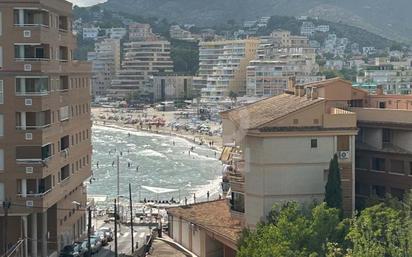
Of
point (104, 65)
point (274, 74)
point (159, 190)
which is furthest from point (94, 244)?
point (104, 65)

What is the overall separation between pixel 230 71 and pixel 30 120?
128192 millimetres

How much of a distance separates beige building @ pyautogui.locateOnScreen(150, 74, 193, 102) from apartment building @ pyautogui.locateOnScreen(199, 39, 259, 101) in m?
5.30

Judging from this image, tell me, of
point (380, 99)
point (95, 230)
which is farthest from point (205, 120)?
point (380, 99)

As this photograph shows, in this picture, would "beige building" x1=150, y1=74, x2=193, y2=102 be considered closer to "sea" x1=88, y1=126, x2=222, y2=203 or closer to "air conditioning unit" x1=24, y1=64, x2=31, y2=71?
"sea" x1=88, y1=126, x2=222, y2=203

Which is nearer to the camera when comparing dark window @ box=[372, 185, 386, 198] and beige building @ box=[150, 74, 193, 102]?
dark window @ box=[372, 185, 386, 198]

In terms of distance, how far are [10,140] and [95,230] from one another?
458 inches

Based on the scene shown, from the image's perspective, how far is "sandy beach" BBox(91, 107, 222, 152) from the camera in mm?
102669

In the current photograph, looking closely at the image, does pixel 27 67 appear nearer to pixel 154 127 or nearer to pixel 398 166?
pixel 398 166

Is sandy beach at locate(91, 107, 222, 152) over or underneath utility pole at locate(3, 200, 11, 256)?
underneath

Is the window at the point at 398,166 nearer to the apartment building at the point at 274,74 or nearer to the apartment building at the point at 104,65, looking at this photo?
the apartment building at the point at 274,74

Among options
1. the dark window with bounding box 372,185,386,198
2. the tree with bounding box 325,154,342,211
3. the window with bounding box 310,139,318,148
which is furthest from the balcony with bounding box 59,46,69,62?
the dark window with bounding box 372,185,386,198

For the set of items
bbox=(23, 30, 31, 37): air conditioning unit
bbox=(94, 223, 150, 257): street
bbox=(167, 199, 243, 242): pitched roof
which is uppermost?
bbox=(23, 30, 31, 37): air conditioning unit

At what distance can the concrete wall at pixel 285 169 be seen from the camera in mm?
21234

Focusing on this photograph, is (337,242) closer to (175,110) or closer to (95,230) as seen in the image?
(95,230)
